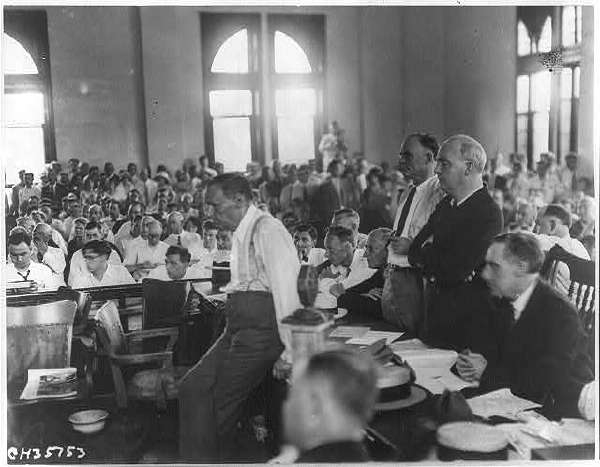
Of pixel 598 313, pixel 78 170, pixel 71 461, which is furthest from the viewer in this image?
pixel 78 170

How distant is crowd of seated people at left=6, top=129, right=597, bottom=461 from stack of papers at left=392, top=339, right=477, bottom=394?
0.05 meters

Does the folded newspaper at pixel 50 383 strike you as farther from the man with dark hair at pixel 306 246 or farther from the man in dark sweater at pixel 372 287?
the man with dark hair at pixel 306 246

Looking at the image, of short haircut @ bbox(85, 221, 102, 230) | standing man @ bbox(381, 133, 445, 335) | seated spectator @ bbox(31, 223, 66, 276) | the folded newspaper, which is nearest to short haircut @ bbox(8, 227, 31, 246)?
seated spectator @ bbox(31, 223, 66, 276)

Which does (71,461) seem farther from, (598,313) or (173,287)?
(598,313)

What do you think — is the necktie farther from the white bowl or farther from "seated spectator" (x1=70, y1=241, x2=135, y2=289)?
"seated spectator" (x1=70, y1=241, x2=135, y2=289)

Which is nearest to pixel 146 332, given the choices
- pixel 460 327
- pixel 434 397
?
pixel 460 327

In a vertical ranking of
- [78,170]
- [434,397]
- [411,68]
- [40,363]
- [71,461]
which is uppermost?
[411,68]

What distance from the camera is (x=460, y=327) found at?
9.09 feet

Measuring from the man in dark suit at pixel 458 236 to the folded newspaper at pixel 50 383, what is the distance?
1549 millimetres

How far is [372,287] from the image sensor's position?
11.7 feet

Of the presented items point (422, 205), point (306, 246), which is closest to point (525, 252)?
point (422, 205)

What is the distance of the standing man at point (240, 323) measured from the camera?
2.54m

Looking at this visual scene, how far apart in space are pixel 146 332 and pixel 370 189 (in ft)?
15.5

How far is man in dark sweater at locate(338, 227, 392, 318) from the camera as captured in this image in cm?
315
